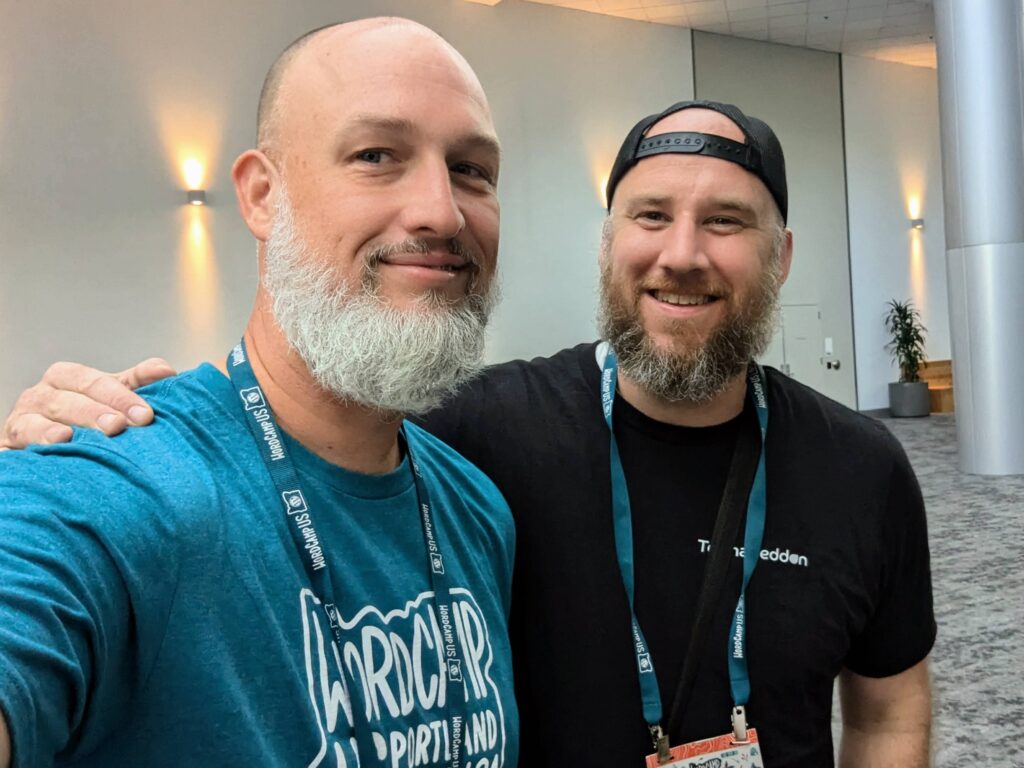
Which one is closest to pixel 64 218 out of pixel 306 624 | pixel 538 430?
pixel 538 430

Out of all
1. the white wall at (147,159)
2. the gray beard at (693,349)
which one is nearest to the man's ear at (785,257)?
the gray beard at (693,349)

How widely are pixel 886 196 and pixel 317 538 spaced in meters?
14.3

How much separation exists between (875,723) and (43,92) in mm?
8107

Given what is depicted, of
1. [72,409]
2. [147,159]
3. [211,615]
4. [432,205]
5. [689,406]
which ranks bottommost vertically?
[211,615]

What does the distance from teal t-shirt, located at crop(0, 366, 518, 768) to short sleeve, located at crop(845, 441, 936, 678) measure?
0.86 metres

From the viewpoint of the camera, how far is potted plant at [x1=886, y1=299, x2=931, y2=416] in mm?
13000

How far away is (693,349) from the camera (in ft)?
5.41

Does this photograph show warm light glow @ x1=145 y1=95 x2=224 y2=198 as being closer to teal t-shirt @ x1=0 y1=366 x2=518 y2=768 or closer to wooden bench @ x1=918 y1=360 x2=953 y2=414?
teal t-shirt @ x1=0 y1=366 x2=518 y2=768

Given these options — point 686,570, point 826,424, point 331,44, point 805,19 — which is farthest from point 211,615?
point 805,19

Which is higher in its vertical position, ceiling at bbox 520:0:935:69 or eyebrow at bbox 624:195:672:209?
ceiling at bbox 520:0:935:69

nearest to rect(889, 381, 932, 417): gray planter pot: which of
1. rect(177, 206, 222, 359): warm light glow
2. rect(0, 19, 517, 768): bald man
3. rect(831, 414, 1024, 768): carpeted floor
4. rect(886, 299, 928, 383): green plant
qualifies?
rect(886, 299, 928, 383): green plant

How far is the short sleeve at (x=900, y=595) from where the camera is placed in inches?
64.4

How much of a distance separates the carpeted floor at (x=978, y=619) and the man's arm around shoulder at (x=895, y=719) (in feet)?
0.30

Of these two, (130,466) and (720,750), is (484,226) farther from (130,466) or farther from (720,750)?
(720,750)
